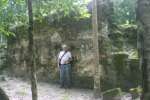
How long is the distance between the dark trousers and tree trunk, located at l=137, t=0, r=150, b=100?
9153mm

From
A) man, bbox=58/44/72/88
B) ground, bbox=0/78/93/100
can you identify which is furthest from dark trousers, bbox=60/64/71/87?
ground, bbox=0/78/93/100

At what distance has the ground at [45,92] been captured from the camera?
12.2m

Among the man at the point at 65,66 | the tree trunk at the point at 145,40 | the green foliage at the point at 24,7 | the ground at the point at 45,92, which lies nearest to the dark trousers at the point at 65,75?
the man at the point at 65,66

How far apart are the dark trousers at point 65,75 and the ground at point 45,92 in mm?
295

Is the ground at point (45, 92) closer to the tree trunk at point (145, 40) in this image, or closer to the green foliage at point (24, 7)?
the green foliage at point (24, 7)

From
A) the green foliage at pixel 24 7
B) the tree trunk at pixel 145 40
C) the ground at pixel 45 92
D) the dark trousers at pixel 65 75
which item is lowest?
the ground at pixel 45 92

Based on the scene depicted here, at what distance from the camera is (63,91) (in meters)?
13.1

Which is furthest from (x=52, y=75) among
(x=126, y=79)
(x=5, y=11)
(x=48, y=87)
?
(x=5, y=11)

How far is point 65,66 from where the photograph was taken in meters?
13.3

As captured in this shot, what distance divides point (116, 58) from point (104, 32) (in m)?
1.11

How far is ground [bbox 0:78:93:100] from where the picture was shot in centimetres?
1218

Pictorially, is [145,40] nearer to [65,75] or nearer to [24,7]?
[24,7]

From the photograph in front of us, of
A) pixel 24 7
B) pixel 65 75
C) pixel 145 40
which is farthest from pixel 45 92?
pixel 145 40

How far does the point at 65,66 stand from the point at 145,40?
924 centimetres
